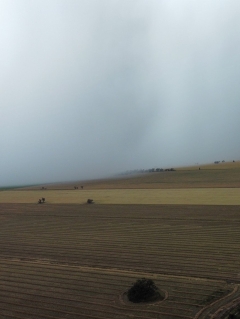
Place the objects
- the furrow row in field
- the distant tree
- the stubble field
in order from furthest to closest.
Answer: the furrow row in field < the distant tree < the stubble field

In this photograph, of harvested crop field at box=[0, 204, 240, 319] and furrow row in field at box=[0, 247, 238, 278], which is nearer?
harvested crop field at box=[0, 204, 240, 319]

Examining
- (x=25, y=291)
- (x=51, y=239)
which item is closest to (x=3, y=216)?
(x=51, y=239)

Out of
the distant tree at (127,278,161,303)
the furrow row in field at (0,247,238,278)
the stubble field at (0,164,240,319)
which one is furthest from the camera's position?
the furrow row in field at (0,247,238,278)

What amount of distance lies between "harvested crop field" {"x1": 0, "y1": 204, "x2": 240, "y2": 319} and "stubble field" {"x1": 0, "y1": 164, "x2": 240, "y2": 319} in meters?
0.06

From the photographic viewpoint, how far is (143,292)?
60.4ft

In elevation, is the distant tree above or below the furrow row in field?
below

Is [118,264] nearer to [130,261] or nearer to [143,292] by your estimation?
[130,261]

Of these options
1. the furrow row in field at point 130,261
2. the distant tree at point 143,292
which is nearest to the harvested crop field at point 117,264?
the furrow row in field at point 130,261

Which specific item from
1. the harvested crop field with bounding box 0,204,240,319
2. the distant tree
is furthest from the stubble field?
the distant tree

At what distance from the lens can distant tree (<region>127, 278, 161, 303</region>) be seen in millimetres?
18337

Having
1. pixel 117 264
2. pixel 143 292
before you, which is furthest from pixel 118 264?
pixel 143 292

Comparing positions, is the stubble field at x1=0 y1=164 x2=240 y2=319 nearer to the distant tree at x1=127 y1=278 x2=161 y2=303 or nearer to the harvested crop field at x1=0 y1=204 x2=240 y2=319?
the harvested crop field at x1=0 y1=204 x2=240 y2=319

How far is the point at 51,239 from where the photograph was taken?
35.5 m

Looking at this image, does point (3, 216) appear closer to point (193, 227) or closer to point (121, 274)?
point (193, 227)
